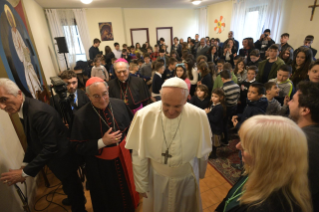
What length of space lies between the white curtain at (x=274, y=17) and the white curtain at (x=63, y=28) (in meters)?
9.22

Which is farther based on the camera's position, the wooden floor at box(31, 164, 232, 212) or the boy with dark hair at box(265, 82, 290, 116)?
the boy with dark hair at box(265, 82, 290, 116)

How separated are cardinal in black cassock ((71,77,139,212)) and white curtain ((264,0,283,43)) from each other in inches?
334

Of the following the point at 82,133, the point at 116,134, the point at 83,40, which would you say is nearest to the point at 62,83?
the point at 82,133

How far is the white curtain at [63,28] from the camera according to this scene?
7.65 m

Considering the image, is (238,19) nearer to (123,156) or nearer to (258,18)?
(258,18)

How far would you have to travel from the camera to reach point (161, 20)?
34.6 ft

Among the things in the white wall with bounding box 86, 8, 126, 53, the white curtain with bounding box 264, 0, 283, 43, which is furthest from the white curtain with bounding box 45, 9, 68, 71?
the white curtain with bounding box 264, 0, 283, 43

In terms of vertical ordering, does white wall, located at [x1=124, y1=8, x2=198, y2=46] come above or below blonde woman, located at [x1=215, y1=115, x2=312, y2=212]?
above

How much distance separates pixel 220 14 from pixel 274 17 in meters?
3.55

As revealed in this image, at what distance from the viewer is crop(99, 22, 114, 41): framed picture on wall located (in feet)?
29.1

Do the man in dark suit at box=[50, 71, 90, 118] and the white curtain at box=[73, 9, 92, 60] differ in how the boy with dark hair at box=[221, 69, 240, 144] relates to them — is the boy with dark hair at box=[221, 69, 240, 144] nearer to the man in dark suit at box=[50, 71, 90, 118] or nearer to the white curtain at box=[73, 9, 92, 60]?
the man in dark suit at box=[50, 71, 90, 118]

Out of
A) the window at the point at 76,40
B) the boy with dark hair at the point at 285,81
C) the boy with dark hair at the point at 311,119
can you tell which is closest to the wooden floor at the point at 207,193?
the boy with dark hair at the point at 311,119

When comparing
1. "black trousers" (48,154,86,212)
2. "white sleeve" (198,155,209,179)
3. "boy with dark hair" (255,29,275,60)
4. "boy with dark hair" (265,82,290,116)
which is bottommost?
"black trousers" (48,154,86,212)

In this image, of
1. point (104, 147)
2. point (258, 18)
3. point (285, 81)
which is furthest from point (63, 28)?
point (258, 18)
